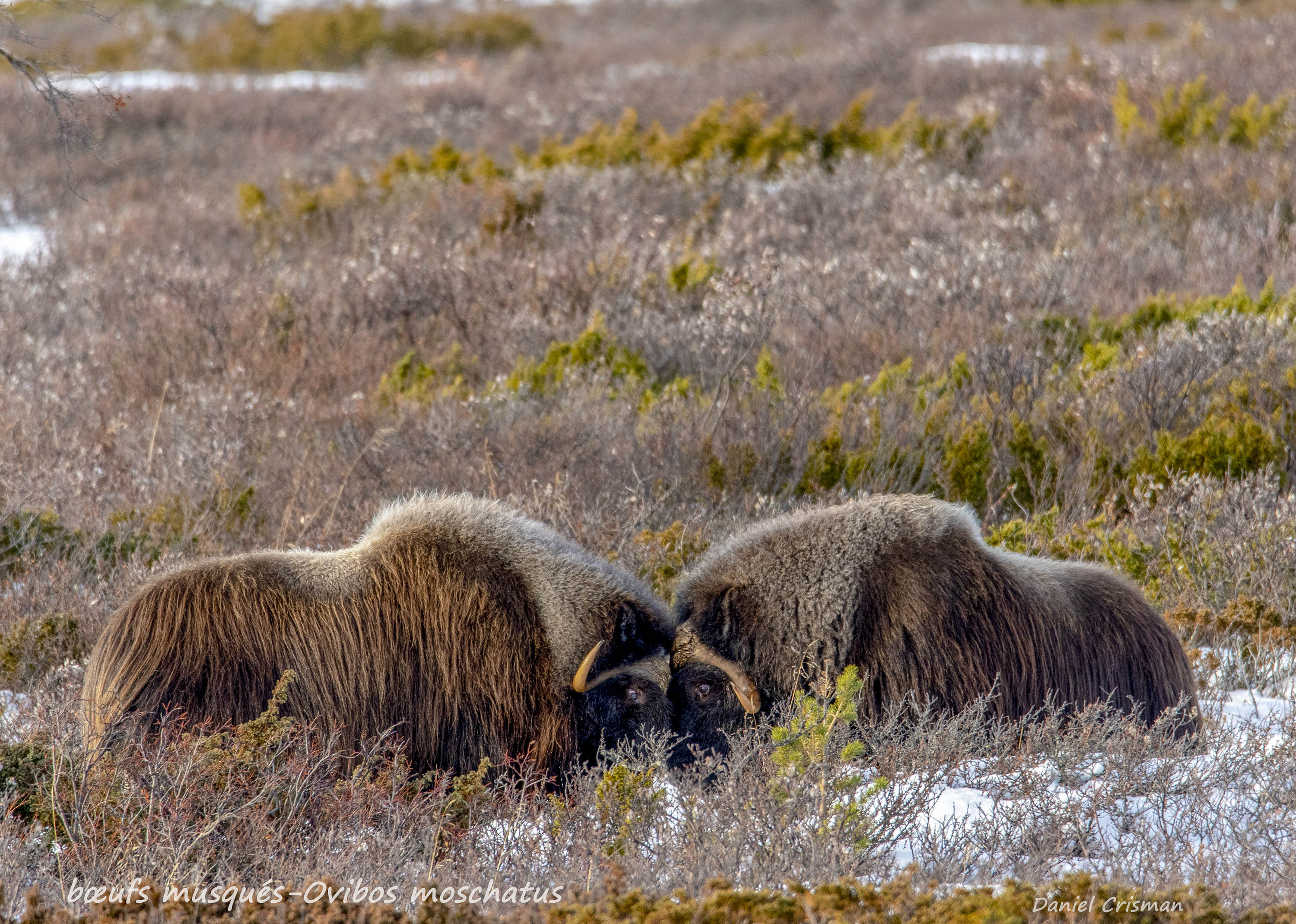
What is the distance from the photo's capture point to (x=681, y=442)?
725cm

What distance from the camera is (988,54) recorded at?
20.4 meters

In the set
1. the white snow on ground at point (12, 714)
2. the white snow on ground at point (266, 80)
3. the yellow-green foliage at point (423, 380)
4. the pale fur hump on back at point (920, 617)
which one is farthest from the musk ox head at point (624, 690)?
the white snow on ground at point (266, 80)

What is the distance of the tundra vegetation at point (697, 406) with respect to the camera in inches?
146

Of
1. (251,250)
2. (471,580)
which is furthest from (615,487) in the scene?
(251,250)

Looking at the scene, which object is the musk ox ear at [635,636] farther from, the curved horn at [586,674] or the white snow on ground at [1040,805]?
the white snow on ground at [1040,805]

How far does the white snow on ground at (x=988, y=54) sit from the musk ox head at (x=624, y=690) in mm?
14671

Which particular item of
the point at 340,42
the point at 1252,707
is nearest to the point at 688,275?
the point at 1252,707

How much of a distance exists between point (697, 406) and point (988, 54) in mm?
14896

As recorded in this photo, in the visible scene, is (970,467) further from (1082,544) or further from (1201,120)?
(1201,120)

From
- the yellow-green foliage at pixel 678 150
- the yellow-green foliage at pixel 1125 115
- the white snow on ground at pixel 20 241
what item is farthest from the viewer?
the yellow-green foliage at pixel 1125 115

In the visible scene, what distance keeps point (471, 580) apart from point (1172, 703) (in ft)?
7.99

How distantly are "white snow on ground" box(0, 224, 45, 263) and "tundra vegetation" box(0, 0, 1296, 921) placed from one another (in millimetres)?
188

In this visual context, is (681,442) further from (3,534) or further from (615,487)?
(3,534)

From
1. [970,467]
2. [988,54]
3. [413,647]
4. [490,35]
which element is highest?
[490,35]
